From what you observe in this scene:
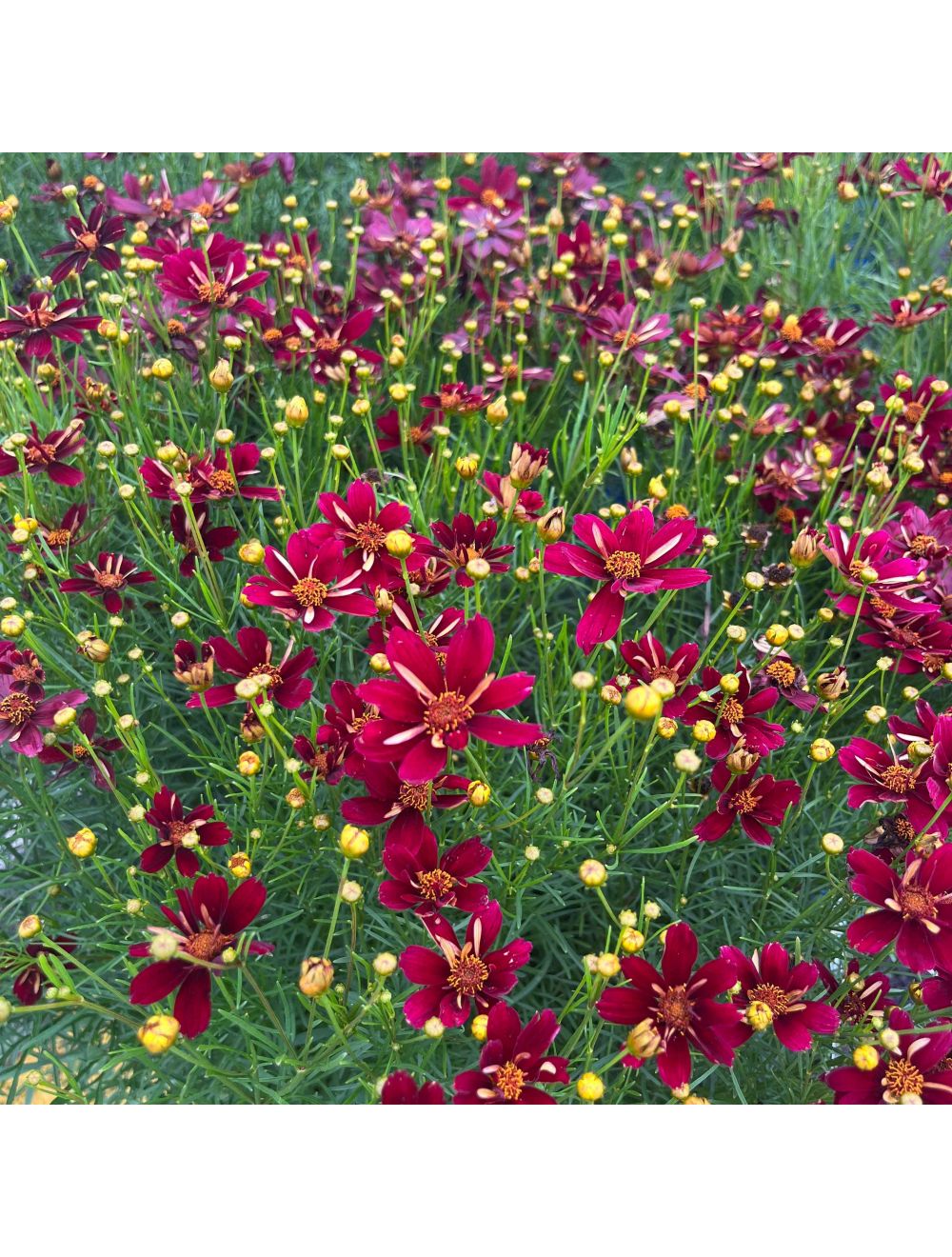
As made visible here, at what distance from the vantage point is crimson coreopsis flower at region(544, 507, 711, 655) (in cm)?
102

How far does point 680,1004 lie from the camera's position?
92cm

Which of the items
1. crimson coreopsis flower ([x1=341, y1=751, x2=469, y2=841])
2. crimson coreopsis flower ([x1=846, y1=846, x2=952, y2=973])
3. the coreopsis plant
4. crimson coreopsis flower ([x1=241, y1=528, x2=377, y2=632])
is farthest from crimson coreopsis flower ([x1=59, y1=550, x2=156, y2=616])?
crimson coreopsis flower ([x1=846, y1=846, x2=952, y2=973])

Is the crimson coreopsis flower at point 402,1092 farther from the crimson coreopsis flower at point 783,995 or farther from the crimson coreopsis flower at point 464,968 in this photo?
the crimson coreopsis flower at point 783,995

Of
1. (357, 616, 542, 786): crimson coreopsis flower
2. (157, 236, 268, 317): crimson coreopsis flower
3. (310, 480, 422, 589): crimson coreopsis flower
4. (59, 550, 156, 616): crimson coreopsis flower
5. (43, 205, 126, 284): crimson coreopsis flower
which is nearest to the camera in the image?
(357, 616, 542, 786): crimson coreopsis flower

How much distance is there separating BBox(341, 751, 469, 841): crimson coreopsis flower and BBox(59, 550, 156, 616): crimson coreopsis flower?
0.52 metres

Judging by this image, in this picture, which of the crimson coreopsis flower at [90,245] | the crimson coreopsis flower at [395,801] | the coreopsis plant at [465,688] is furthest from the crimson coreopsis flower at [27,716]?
the crimson coreopsis flower at [90,245]

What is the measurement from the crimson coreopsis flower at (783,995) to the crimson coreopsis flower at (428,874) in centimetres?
27

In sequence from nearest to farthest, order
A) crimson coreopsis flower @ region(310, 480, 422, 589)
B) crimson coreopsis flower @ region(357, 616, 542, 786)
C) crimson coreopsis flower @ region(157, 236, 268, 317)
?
crimson coreopsis flower @ region(357, 616, 542, 786)
crimson coreopsis flower @ region(310, 480, 422, 589)
crimson coreopsis flower @ region(157, 236, 268, 317)

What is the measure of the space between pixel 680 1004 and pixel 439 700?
1.27 ft

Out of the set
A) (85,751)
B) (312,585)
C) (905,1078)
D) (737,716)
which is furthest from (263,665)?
(905,1078)

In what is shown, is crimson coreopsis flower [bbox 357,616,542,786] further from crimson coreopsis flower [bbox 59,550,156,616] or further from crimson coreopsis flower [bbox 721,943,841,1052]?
crimson coreopsis flower [bbox 59,550,156,616]

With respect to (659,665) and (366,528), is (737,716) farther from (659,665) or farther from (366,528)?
(366,528)

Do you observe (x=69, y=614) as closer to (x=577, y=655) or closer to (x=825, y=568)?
(x=577, y=655)

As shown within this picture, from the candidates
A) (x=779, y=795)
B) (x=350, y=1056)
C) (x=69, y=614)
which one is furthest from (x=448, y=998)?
(x=69, y=614)
